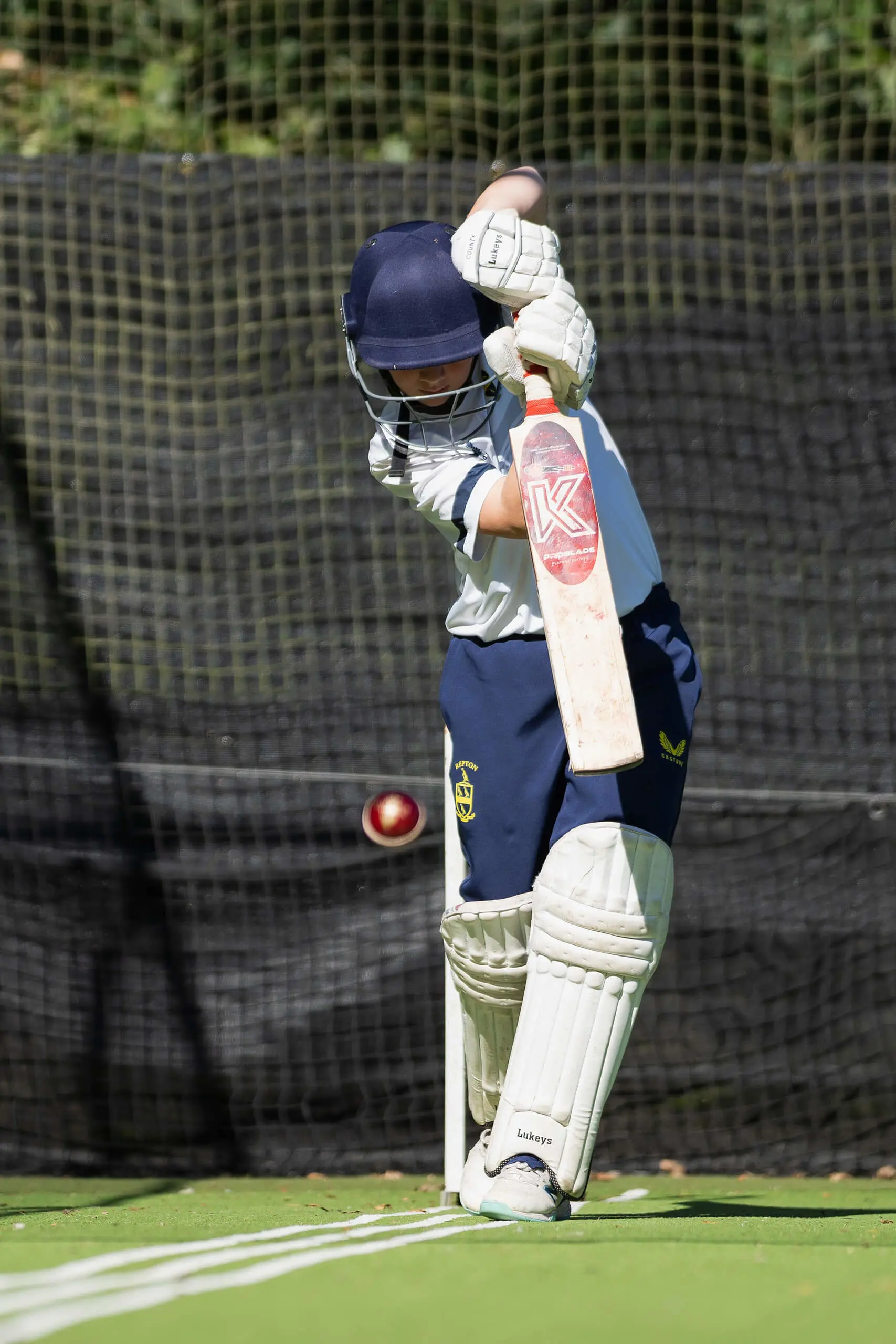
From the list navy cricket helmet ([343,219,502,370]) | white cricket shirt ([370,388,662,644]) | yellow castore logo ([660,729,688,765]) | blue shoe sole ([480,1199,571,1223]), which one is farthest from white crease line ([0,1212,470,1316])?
navy cricket helmet ([343,219,502,370])

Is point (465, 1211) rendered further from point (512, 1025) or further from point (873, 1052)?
point (873, 1052)

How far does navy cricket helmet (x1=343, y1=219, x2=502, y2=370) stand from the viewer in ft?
7.02

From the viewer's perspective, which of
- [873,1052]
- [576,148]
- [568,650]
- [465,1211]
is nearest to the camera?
[568,650]

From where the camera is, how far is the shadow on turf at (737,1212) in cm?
238

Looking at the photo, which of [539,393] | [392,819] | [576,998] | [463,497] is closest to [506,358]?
[539,393]

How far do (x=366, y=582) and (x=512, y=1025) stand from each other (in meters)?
1.63

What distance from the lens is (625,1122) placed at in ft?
11.8

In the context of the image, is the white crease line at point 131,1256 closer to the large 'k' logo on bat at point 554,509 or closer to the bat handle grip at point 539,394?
the large 'k' logo on bat at point 554,509

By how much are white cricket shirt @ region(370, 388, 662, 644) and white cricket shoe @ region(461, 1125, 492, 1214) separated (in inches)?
33.0

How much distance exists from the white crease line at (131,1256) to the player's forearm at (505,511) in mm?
1004

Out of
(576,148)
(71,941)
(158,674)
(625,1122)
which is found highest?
(576,148)

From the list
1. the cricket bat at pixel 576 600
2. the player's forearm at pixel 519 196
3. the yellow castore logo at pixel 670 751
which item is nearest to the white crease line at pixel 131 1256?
the cricket bat at pixel 576 600

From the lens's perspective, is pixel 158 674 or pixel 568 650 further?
pixel 158 674

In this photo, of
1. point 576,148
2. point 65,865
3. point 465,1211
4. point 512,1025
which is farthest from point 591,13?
point 465,1211
